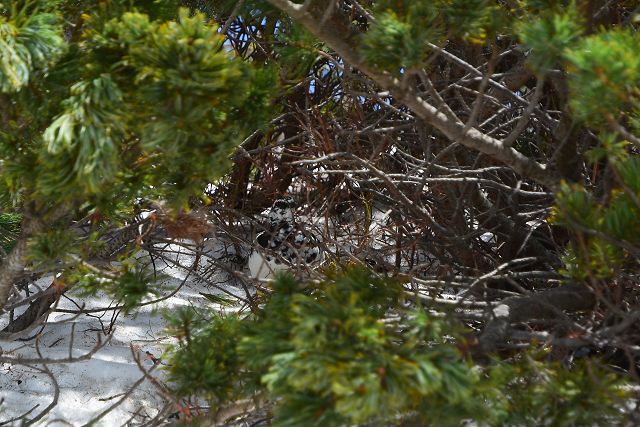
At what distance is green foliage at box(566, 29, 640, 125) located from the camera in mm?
652

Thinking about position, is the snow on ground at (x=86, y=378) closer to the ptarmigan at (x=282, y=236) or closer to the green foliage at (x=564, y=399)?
the ptarmigan at (x=282, y=236)

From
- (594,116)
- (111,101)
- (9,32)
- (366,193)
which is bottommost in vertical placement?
(594,116)

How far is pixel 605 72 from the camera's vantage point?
0.65 m

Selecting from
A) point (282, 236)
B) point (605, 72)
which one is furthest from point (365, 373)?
point (282, 236)

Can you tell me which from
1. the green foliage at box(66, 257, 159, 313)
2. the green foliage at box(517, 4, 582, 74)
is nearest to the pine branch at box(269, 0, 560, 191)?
the green foliage at box(517, 4, 582, 74)

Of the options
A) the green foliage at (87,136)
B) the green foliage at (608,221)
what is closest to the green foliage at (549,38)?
the green foliage at (608,221)

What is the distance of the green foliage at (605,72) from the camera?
0.65 metres

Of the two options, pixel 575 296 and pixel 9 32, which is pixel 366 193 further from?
pixel 9 32

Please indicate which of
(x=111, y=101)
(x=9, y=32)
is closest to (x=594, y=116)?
(x=111, y=101)

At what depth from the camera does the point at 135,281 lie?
36.3 inches

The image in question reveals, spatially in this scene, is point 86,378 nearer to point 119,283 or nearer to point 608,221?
point 119,283

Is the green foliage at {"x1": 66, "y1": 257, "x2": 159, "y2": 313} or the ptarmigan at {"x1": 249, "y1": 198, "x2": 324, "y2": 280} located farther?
the ptarmigan at {"x1": 249, "y1": 198, "x2": 324, "y2": 280}

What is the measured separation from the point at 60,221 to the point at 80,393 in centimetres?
92

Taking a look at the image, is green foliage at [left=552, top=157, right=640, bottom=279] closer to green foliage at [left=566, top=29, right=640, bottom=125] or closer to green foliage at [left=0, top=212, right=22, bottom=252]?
green foliage at [left=566, top=29, right=640, bottom=125]
